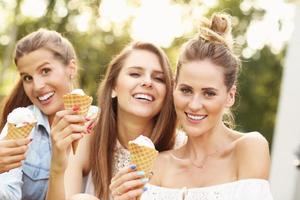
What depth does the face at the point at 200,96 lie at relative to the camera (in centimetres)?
371

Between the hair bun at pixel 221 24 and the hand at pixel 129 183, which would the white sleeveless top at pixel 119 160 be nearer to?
the hair bun at pixel 221 24

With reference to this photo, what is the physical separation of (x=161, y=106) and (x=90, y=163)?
688 mm

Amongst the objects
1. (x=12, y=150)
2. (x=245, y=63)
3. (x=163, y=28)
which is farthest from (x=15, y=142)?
(x=245, y=63)

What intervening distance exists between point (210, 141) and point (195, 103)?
40cm

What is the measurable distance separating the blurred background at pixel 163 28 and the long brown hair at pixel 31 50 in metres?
12.5

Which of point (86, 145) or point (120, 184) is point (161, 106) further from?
point (120, 184)

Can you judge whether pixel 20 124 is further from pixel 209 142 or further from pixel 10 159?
pixel 209 142

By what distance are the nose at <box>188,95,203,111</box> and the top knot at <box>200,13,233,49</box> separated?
1.51 ft

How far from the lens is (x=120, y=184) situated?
125 inches

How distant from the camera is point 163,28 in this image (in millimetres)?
20797

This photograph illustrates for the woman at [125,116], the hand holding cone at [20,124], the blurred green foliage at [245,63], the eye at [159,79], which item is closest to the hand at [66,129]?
the hand holding cone at [20,124]

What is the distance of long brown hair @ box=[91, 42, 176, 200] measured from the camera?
4281 millimetres

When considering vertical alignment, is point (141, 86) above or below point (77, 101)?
above

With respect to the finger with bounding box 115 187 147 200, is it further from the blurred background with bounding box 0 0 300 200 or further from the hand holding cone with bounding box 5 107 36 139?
the blurred background with bounding box 0 0 300 200
